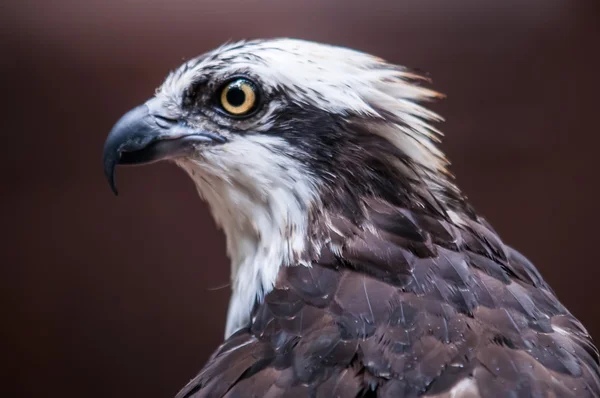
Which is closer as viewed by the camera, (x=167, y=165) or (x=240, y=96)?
(x=240, y=96)

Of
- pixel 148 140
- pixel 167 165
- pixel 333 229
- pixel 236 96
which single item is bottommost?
pixel 167 165

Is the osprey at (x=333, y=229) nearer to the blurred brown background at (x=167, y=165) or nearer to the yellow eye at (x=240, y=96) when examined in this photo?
the yellow eye at (x=240, y=96)

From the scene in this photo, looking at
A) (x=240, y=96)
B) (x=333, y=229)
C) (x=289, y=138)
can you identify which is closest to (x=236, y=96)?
(x=240, y=96)

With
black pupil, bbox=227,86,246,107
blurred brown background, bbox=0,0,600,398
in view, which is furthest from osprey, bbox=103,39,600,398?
blurred brown background, bbox=0,0,600,398

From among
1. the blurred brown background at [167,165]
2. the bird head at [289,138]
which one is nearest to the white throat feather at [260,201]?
the bird head at [289,138]

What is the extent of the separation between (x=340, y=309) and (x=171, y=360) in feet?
6.14

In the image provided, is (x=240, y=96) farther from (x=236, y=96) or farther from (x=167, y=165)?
(x=167, y=165)

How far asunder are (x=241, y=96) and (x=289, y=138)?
0.15m

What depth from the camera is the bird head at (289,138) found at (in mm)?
1566

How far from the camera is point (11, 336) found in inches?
118

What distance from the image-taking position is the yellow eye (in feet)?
5.20

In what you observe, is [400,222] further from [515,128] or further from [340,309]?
[515,128]

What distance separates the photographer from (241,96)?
159 cm

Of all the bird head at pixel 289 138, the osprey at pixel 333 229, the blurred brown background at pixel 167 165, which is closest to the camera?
the osprey at pixel 333 229
